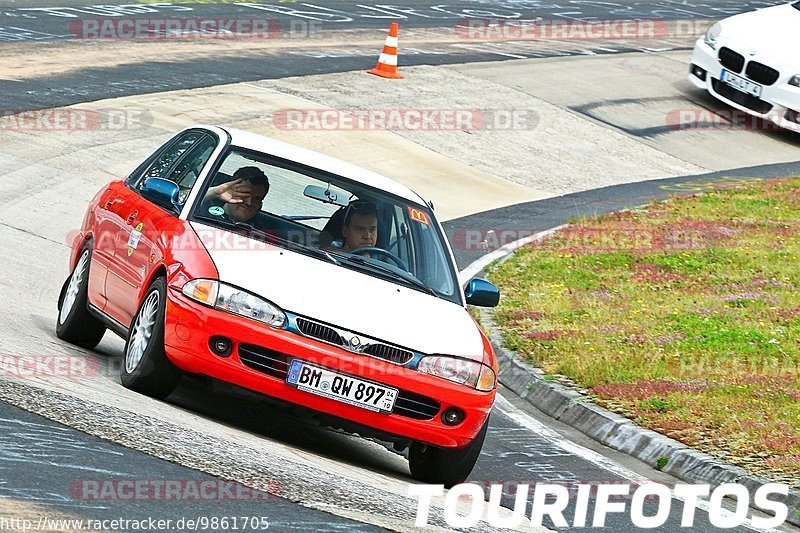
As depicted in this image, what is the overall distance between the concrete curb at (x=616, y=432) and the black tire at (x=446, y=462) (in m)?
1.78

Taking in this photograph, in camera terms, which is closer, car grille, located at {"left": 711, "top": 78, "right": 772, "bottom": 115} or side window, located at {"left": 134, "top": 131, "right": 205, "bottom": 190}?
side window, located at {"left": 134, "top": 131, "right": 205, "bottom": 190}

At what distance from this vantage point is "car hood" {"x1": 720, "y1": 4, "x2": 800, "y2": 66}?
22769mm

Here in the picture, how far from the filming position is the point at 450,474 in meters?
7.68

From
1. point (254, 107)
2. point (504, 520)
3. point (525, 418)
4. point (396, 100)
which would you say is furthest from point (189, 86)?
point (504, 520)

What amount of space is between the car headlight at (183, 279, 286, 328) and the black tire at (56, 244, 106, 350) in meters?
1.92

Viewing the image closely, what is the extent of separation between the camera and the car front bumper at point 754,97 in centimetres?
2266

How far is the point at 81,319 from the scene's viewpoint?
9070 millimetres

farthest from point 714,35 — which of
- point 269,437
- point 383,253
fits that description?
point 269,437

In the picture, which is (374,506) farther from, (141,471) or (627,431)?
(627,431)

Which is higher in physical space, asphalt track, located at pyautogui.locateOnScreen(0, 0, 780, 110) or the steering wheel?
the steering wheel

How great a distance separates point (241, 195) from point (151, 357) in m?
1.39

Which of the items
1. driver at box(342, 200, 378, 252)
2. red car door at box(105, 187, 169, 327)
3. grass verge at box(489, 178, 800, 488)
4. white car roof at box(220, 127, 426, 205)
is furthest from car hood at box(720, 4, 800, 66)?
red car door at box(105, 187, 169, 327)

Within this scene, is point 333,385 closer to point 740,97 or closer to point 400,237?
point 400,237

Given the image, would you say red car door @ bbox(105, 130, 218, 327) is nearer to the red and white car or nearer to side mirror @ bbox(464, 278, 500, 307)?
the red and white car
